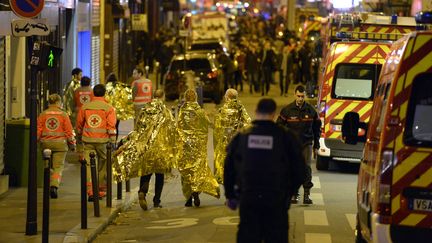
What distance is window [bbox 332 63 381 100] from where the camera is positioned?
19.3 metres

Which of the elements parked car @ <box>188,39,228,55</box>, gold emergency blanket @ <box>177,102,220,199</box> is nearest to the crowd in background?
parked car @ <box>188,39,228,55</box>

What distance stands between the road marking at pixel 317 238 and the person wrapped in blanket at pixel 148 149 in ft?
9.81

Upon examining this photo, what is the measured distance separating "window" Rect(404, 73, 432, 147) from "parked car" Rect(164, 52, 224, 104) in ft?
79.6

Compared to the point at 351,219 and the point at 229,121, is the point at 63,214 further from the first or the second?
the point at 351,219

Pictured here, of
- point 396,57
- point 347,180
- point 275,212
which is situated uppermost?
point 396,57

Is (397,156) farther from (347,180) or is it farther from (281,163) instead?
(347,180)

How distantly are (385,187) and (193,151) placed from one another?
6.84 metres

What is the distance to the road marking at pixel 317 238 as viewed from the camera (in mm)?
12391

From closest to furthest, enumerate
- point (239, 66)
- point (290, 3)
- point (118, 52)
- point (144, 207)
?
point (144, 207), point (239, 66), point (118, 52), point (290, 3)

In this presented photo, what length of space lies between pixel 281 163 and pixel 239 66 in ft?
100.0

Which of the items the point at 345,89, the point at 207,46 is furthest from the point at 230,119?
the point at 207,46

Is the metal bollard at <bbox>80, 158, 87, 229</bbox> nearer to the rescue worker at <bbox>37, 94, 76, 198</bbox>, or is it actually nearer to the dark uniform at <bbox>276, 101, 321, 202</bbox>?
the rescue worker at <bbox>37, 94, 76, 198</bbox>

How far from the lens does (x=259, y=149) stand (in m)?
8.41

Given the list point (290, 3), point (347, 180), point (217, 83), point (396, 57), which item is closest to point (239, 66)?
point (217, 83)
